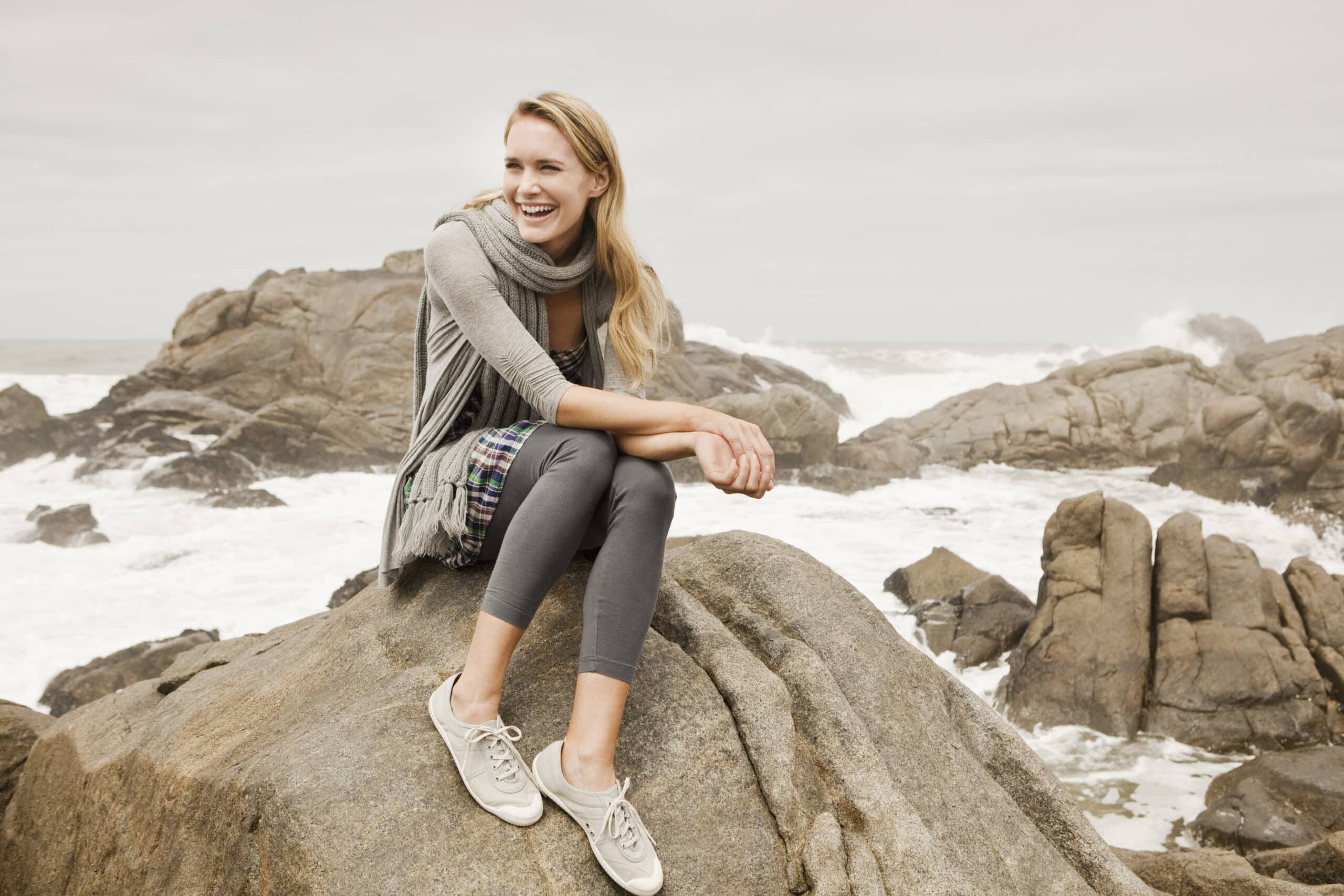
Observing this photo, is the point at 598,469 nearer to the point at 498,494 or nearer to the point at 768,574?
the point at 498,494

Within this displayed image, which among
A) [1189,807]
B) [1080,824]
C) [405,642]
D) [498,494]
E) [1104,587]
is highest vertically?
[498,494]

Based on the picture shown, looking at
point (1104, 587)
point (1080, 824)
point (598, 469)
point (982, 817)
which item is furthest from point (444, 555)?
point (1104, 587)

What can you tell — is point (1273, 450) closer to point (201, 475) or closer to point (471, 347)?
point (471, 347)

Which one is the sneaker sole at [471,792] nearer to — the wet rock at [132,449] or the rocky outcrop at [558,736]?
the rocky outcrop at [558,736]

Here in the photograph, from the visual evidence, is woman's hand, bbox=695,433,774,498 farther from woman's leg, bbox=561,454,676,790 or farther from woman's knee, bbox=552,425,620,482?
woman's knee, bbox=552,425,620,482

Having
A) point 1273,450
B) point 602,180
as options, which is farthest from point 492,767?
point 1273,450

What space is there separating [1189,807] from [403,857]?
7924mm

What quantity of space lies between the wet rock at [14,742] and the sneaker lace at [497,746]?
3474 mm

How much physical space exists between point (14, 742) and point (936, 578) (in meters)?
10.4

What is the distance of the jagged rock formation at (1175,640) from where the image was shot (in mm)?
9867

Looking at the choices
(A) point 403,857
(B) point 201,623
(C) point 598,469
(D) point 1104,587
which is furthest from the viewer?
(B) point 201,623

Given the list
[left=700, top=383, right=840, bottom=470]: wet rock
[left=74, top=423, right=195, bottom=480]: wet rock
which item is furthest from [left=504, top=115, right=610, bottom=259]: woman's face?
[left=74, top=423, right=195, bottom=480]: wet rock

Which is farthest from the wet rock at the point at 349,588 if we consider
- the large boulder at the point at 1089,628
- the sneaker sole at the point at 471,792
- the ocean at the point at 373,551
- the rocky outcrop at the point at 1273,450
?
the rocky outcrop at the point at 1273,450

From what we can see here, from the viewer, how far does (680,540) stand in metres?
9.02
